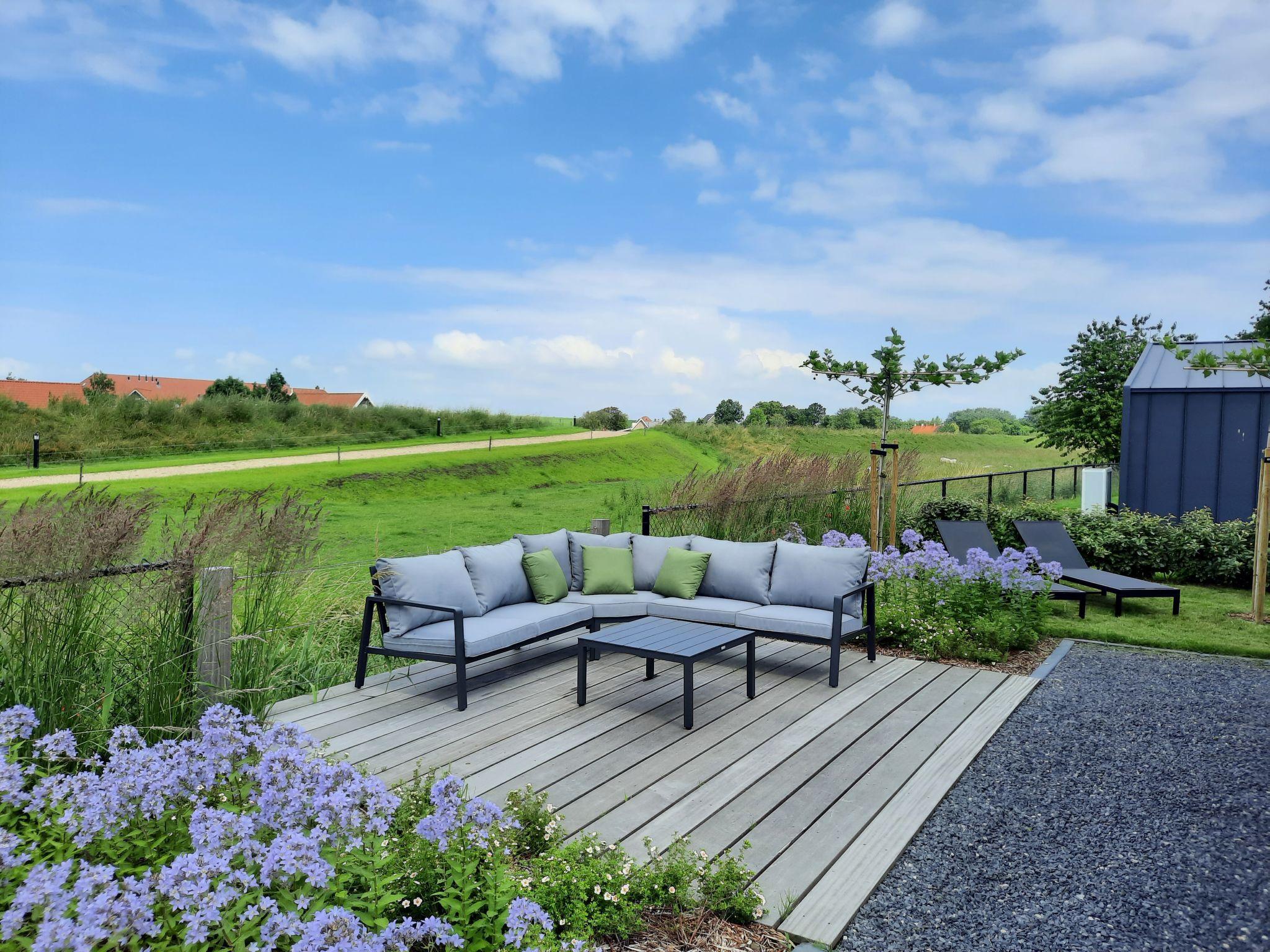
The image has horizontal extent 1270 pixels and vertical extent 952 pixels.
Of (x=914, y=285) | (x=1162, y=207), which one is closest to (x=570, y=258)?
(x=914, y=285)

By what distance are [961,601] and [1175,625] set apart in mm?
2314

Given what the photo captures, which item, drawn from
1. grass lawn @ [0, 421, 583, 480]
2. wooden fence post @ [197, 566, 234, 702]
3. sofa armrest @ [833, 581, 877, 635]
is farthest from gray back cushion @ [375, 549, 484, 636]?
grass lawn @ [0, 421, 583, 480]

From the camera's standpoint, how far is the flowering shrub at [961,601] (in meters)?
5.05

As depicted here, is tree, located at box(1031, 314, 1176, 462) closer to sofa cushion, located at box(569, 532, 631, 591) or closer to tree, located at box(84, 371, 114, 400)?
sofa cushion, located at box(569, 532, 631, 591)

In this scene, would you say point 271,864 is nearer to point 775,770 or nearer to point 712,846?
point 712,846

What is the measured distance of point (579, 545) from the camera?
5.23 m

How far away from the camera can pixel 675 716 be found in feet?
12.0

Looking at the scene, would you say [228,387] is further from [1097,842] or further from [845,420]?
[1097,842]

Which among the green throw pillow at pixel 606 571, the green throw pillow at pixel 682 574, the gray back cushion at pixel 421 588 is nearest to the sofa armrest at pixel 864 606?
the green throw pillow at pixel 682 574

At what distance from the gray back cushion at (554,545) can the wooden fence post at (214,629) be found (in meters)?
2.04

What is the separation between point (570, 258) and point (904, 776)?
9521 millimetres

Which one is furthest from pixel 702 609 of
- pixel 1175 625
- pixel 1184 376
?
pixel 1184 376

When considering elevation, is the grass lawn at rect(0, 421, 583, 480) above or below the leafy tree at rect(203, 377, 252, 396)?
below

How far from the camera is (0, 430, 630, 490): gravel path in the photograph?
19.1 m
